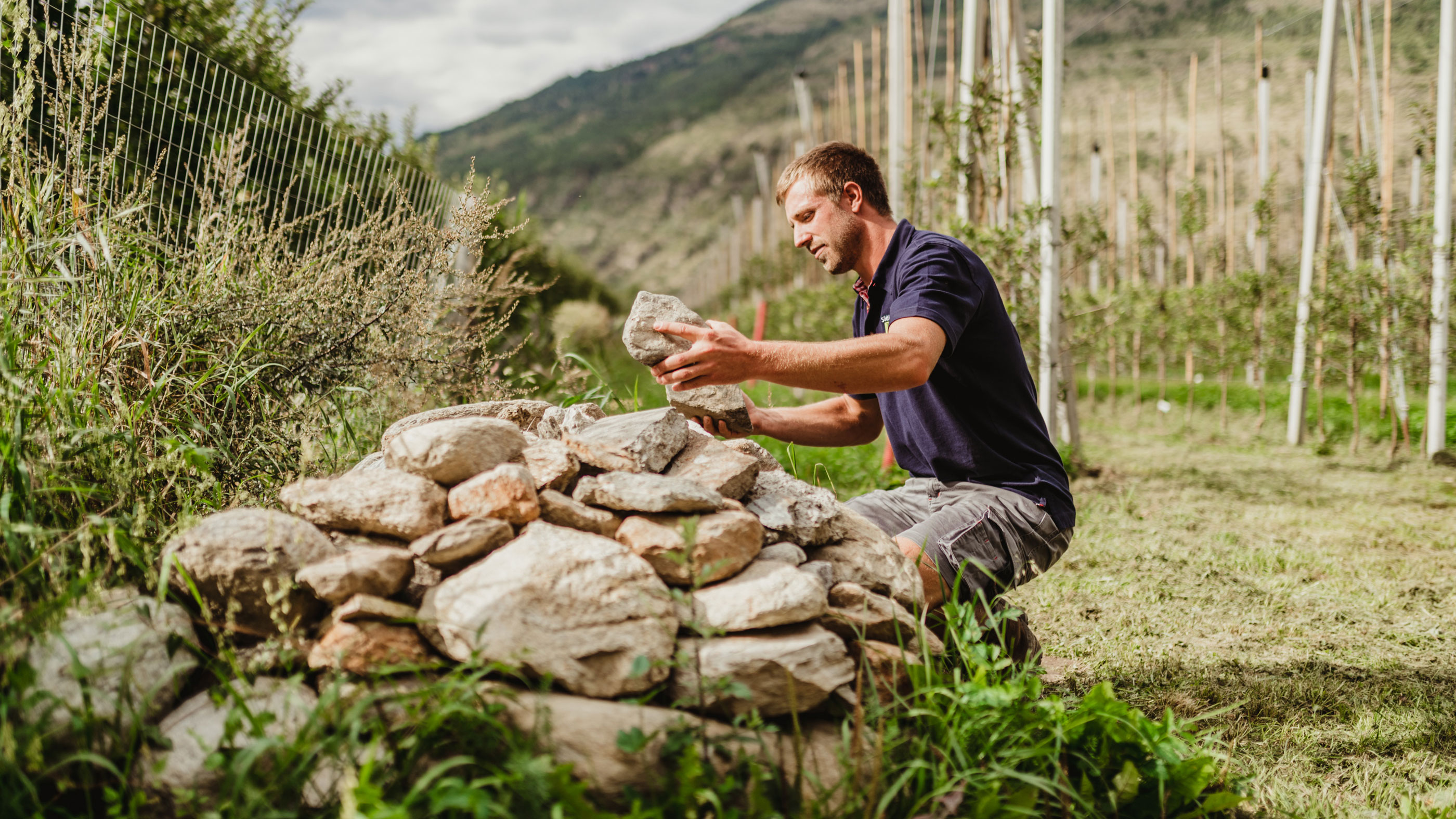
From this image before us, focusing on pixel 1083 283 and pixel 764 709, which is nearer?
pixel 764 709

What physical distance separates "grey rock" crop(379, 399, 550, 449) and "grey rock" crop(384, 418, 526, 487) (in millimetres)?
348

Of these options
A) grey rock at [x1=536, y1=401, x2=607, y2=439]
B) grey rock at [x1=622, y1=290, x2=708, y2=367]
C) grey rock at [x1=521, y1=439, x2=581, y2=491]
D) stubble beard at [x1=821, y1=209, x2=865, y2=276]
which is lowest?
grey rock at [x1=521, y1=439, x2=581, y2=491]

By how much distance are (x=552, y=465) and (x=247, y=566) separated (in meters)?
0.72

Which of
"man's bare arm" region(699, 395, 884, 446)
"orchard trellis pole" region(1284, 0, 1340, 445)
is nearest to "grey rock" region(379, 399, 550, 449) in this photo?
"man's bare arm" region(699, 395, 884, 446)

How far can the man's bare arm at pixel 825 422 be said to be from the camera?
3043 mm

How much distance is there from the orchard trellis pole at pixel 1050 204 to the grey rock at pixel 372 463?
5.55 meters

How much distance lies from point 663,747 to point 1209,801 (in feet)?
4.24

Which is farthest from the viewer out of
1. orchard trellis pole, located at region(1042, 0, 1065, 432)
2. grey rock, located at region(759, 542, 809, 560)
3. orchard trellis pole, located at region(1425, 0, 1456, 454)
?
orchard trellis pole, located at region(1425, 0, 1456, 454)

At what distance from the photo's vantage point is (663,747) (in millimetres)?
1603

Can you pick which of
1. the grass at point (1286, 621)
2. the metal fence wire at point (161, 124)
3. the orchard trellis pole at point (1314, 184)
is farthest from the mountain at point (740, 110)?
the grass at point (1286, 621)

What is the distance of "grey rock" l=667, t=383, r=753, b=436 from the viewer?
283 cm

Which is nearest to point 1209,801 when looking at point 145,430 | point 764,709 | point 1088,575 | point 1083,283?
point 764,709

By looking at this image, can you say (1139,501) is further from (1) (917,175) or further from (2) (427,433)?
(2) (427,433)

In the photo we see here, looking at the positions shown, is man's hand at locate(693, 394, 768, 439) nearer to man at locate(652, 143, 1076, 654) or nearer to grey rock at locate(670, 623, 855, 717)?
man at locate(652, 143, 1076, 654)
